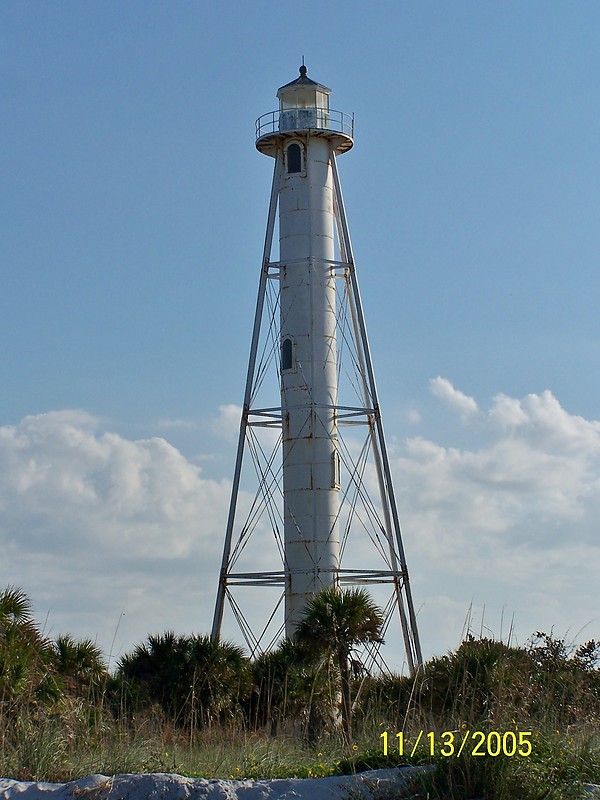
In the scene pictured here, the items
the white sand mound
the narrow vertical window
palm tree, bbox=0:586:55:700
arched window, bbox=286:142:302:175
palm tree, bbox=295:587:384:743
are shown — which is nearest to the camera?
the white sand mound

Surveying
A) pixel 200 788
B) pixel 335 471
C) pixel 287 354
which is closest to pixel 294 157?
pixel 287 354

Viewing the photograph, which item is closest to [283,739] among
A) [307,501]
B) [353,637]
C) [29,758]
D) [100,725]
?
[100,725]

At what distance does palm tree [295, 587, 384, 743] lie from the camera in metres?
28.3

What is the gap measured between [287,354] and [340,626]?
11.0 m

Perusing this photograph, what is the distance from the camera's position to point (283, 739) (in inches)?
631

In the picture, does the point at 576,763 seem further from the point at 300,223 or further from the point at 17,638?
the point at 300,223

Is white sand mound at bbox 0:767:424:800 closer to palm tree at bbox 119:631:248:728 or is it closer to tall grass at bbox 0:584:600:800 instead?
tall grass at bbox 0:584:600:800

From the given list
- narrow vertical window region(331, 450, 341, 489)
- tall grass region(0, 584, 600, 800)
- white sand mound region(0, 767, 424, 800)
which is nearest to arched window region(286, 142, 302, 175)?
narrow vertical window region(331, 450, 341, 489)

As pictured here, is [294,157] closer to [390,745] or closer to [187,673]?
[187,673]

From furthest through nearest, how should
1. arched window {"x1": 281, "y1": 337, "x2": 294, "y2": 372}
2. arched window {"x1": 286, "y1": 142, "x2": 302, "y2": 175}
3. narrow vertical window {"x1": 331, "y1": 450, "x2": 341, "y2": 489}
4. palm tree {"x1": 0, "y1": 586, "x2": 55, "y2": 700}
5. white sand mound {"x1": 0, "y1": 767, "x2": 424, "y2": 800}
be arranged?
arched window {"x1": 286, "y1": 142, "x2": 302, "y2": 175}, arched window {"x1": 281, "y1": 337, "x2": 294, "y2": 372}, narrow vertical window {"x1": 331, "y1": 450, "x2": 341, "y2": 489}, palm tree {"x1": 0, "y1": 586, "x2": 55, "y2": 700}, white sand mound {"x1": 0, "y1": 767, "x2": 424, "y2": 800}

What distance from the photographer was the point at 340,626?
93.6 ft

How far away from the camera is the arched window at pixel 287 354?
123 ft

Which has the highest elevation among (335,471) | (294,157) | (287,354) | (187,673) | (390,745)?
(294,157)

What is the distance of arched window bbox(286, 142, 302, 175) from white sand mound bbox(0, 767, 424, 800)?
91.1 feet
